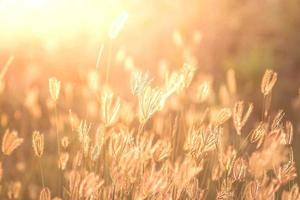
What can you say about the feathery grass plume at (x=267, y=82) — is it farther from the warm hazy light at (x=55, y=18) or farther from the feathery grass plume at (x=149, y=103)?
the warm hazy light at (x=55, y=18)

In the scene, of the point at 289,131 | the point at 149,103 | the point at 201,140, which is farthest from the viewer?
the point at 289,131

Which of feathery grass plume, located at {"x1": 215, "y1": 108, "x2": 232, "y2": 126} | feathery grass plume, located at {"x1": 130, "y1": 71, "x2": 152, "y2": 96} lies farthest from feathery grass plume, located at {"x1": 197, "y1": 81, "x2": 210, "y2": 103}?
feathery grass plume, located at {"x1": 130, "y1": 71, "x2": 152, "y2": 96}

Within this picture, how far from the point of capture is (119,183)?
6.16 ft

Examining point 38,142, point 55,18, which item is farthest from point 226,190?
point 55,18

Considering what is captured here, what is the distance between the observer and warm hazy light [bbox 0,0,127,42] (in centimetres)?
475

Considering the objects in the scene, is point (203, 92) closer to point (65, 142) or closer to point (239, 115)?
point (239, 115)

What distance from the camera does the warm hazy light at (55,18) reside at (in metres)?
4.75

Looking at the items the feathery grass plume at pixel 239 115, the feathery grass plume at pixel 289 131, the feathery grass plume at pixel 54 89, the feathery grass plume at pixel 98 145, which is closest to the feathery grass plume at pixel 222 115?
the feathery grass plume at pixel 239 115

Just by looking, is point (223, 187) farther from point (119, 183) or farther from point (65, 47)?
point (65, 47)

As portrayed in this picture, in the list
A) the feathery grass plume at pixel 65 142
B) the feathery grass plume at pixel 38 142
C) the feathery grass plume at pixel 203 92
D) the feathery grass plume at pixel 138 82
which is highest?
the feathery grass plume at pixel 138 82

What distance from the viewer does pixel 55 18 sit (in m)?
4.73

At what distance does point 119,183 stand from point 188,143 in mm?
207

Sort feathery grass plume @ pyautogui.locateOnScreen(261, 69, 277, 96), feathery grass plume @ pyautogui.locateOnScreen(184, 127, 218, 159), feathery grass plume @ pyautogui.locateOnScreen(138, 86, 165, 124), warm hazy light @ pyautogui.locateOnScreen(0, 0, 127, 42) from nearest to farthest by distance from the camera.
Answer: feathery grass plume @ pyautogui.locateOnScreen(138, 86, 165, 124) → feathery grass plume @ pyautogui.locateOnScreen(184, 127, 218, 159) → feathery grass plume @ pyautogui.locateOnScreen(261, 69, 277, 96) → warm hazy light @ pyautogui.locateOnScreen(0, 0, 127, 42)

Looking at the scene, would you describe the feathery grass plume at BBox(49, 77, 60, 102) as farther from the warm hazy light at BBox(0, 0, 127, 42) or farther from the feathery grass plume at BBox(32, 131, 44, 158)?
the warm hazy light at BBox(0, 0, 127, 42)
